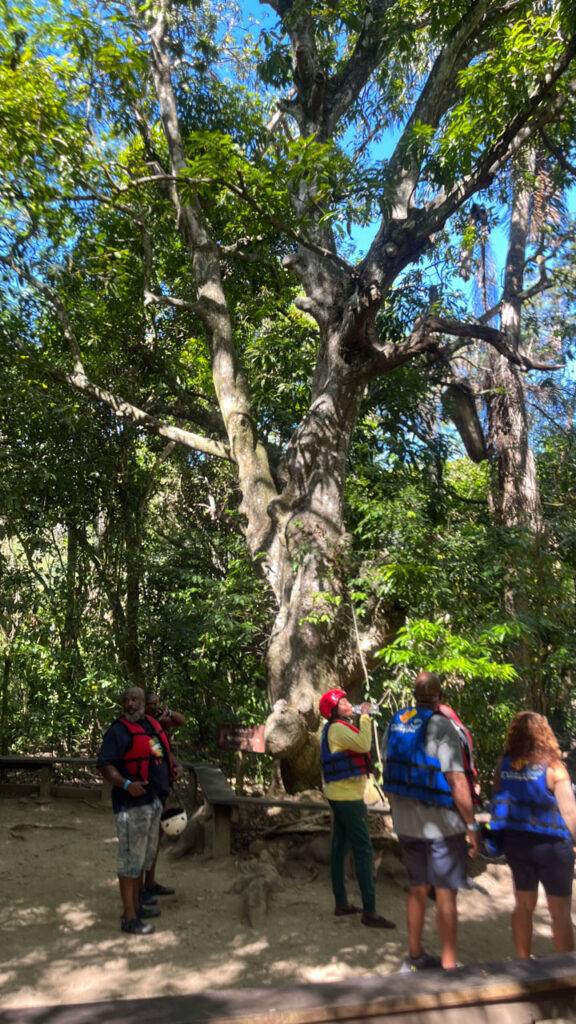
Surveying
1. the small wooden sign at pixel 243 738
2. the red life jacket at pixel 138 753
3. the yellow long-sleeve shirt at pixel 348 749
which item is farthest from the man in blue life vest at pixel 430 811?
the small wooden sign at pixel 243 738

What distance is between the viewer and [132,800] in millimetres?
4398

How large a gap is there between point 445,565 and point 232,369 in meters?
3.49

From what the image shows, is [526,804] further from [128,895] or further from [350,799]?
[128,895]

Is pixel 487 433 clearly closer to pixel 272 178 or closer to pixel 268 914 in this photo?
pixel 272 178

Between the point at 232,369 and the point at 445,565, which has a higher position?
the point at 232,369

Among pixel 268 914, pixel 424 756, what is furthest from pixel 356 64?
pixel 268 914

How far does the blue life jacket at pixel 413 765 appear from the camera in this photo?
11.6 feet

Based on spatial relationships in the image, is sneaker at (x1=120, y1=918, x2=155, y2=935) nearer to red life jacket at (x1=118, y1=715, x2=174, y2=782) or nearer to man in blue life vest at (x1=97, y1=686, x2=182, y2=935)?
man in blue life vest at (x1=97, y1=686, x2=182, y2=935)

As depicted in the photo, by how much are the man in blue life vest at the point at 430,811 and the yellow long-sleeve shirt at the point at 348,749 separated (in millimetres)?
701

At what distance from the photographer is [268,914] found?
15.5 feet

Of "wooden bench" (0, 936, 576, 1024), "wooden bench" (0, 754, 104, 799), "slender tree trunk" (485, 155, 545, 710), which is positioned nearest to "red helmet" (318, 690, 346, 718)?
"wooden bench" (0, 936, 576, 1024)

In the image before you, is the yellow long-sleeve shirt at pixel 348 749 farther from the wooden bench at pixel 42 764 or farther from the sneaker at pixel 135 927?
the wooden bench at pixel 42 764

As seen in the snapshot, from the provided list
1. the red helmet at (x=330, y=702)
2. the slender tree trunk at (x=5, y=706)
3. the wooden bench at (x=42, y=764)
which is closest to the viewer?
the red helmet at (x=330, y=702)

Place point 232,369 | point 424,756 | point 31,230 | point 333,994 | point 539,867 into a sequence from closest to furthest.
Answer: point 333,994 < point 539,867 < point 424,756 < point 31,230 < point 232,369
